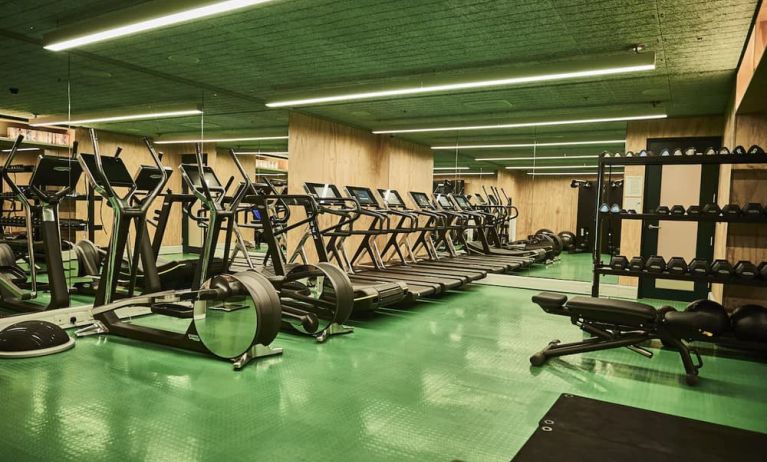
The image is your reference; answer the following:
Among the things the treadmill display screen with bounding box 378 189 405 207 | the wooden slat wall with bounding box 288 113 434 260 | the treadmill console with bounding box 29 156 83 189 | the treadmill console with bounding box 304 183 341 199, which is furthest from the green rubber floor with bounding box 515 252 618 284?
the treadmill console with bounding box 29 156 83 189

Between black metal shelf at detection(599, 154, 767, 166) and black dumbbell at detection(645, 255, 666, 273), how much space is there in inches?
38.1

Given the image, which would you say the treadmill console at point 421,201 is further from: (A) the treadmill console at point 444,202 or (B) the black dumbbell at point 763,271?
(B) the black dumbbell at point 763,271

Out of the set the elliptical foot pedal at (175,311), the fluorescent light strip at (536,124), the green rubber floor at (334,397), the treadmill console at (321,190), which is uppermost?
the fluorescent light strip at (536,124)

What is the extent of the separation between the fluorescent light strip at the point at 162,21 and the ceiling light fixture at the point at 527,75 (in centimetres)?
263

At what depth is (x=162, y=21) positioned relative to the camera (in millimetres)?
4172

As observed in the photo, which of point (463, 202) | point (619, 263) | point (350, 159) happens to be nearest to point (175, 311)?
point (619, 263)

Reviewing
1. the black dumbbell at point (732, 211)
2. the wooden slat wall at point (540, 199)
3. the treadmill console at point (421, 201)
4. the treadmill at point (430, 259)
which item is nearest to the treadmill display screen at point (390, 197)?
the treadmill at point (430, 259)

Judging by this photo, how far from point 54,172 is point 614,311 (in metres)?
5.43

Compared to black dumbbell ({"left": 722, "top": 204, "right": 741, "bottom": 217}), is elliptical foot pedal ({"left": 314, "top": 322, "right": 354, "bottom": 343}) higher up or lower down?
lower down

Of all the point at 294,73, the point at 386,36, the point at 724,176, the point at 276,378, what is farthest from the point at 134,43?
the point at 724,176

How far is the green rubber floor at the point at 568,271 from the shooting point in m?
8.55

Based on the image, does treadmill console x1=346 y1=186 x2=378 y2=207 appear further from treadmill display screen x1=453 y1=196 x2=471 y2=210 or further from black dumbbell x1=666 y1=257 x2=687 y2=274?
black dumbbell x1=666 y1=257 x2=687 y2=274

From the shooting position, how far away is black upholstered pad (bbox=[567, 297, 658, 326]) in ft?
12.2

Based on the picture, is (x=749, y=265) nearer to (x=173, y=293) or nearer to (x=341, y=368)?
(x=341, y=368)
